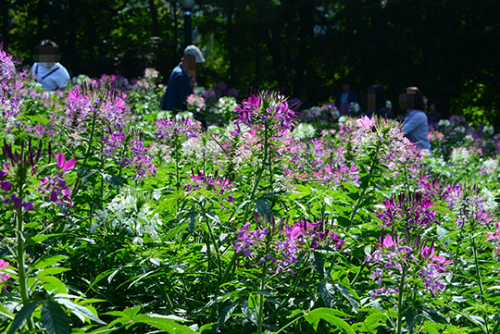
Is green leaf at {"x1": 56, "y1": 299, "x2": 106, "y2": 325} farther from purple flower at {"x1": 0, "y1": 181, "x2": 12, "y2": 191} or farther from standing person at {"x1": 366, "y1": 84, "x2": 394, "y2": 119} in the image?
standing person at {"x1": 366, "y1": 84, "x2": 394, "y2": 119}

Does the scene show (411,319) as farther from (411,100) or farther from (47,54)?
(47,54)

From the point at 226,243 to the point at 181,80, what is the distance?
493cm

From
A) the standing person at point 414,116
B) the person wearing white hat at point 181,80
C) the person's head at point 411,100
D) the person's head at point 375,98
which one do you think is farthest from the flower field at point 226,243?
the person's head at point 375,98

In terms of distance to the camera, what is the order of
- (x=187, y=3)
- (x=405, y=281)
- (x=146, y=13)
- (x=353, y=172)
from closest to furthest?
(x=405, y=281) < (x=353, y=172) < (x=187, y=3) < (x=146, y=13)

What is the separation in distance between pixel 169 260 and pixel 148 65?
19.9m

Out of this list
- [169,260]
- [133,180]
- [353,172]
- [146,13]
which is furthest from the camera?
[146,13]

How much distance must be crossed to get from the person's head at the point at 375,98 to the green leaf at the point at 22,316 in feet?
24.8

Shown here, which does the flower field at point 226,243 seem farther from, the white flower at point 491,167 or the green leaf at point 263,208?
the white flower at point 491,167

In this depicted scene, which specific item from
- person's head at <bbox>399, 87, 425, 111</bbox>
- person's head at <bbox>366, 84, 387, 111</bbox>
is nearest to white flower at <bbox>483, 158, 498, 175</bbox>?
person's head at <bbox>399, 87, 425, 111</bbox>

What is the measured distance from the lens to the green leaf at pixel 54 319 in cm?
147

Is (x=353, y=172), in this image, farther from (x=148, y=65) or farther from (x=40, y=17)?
(x=40, y=17)

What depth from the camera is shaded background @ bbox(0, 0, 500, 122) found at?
67.3 ft

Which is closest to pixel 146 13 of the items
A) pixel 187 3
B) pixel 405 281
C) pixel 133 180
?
pixel 187 3

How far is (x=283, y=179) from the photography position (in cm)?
272
